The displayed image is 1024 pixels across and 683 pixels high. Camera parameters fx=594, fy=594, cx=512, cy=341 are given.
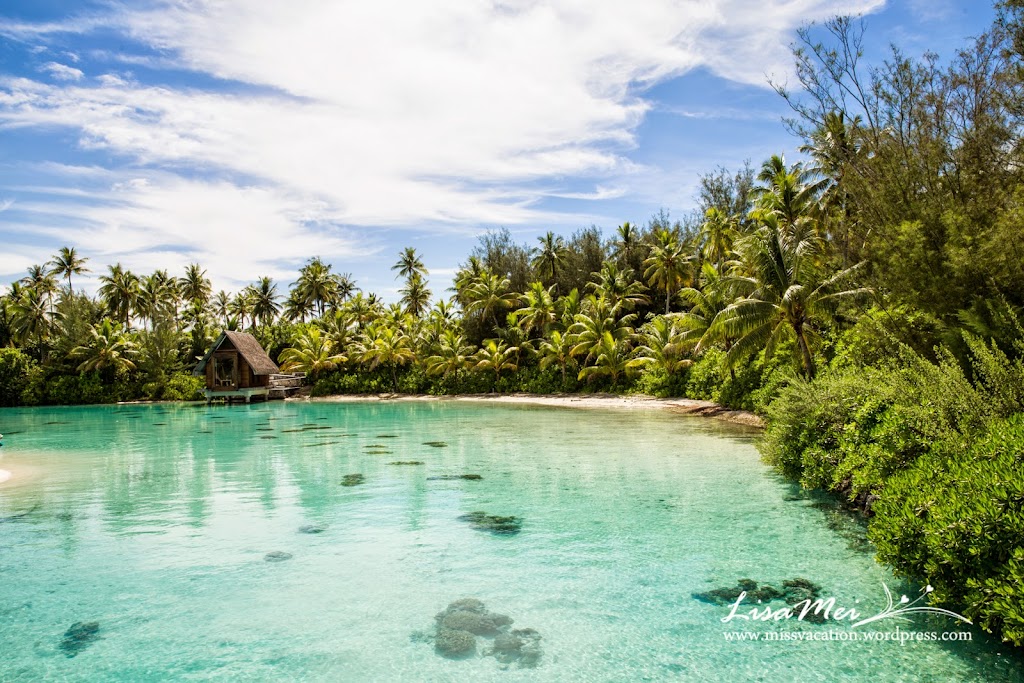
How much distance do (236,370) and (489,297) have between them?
18.8m

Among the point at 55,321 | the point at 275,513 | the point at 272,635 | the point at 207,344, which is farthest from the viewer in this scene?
the point at 207,344

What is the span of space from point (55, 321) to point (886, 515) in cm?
5787

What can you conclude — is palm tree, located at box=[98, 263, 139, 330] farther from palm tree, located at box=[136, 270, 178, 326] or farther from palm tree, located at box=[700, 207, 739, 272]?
palm tree, located at box=[700, 207, 739, 272]

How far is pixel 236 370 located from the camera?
41.8 m

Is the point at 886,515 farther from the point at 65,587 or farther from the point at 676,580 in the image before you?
the point at 65,587

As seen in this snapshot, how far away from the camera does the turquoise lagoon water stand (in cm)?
505

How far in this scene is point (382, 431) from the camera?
23219 millimetres

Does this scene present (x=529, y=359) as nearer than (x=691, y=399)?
No

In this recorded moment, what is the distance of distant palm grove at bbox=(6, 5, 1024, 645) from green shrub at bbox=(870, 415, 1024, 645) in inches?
0.8

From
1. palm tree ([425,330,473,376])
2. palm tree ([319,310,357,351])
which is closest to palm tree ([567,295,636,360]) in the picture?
palm tree ([425,330,473,376])

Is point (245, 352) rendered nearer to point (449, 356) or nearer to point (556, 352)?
point (449, 356)

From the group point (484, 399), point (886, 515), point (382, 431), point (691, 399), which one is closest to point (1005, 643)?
point (886, 515)

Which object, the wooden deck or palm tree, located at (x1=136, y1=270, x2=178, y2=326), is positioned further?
palm tree, located at (x1=136, y1=270, x2=178, y2=326)

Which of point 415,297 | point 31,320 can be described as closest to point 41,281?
point 31,320
